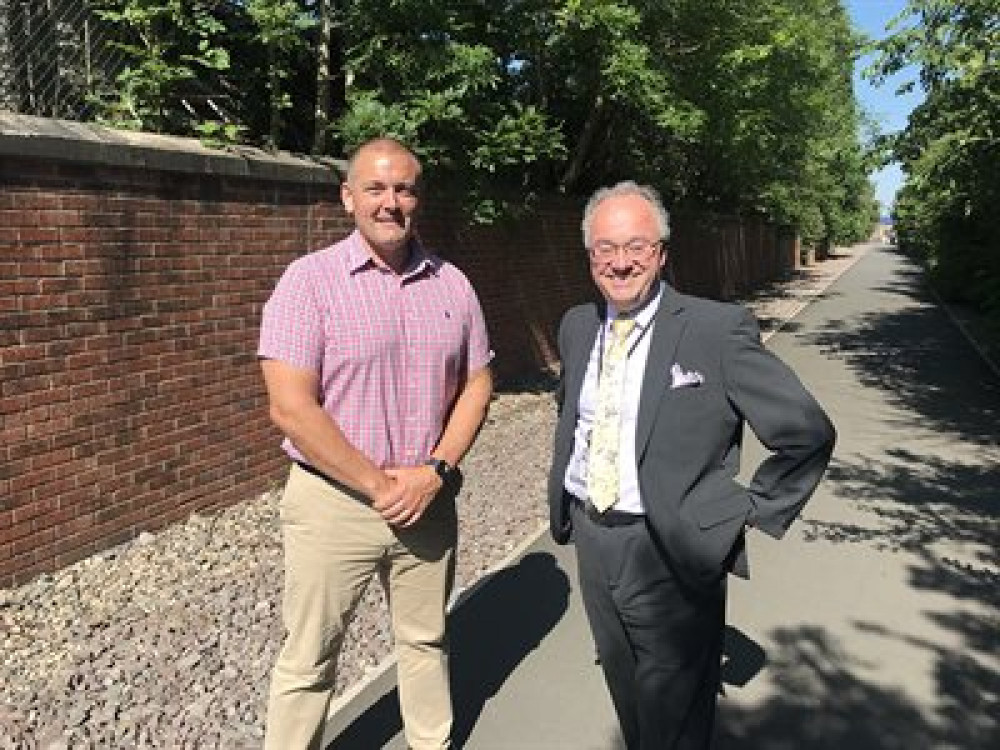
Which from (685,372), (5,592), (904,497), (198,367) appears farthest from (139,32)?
(904,497)

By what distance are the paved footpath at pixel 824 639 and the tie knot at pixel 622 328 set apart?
5.41 feet

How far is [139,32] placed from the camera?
21.9ft

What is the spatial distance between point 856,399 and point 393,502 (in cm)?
994

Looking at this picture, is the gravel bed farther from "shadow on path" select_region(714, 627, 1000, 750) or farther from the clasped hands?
"shadow on path" select_region(714, 627, 1000, 750)

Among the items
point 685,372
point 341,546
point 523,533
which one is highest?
point 685,372

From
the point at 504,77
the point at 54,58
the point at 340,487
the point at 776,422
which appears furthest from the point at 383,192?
the point at 504,77

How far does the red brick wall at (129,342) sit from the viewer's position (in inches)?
178

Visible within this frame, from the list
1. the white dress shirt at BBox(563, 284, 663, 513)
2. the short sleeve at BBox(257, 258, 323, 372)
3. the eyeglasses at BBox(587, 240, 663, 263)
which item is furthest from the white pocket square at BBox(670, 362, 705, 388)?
the short sleeve at BBox(257, 258, 323, 372)

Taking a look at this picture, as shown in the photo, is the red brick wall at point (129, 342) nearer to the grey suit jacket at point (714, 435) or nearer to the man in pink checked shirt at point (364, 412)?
the man in pink checked shirt at point (364, 412)

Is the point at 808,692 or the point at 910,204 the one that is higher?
the point at 910,204

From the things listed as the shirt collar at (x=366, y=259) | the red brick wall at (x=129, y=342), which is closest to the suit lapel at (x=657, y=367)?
the shirt collar at (x=366, y=259)

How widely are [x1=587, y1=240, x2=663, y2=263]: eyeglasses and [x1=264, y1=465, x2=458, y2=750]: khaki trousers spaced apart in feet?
3.14

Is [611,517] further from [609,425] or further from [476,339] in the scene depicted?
[476,339]

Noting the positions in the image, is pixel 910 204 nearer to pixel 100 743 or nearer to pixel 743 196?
pixel 743 196
